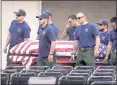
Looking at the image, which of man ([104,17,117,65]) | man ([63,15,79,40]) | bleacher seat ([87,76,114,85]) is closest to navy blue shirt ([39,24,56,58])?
man ([104,17,117,65])

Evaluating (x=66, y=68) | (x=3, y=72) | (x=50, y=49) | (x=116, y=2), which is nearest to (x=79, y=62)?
(x=50, y=49)

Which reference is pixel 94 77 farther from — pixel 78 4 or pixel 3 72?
pixel 78 4

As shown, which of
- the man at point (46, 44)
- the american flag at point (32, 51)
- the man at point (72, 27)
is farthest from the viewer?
the man at point (72, 27)

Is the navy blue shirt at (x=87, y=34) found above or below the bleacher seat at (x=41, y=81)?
above

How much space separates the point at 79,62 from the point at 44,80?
3187mm

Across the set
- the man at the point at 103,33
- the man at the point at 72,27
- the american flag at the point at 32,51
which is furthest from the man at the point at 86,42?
the man at the point at 72,27

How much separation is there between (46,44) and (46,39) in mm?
104

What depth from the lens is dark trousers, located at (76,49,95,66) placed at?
10.2 m

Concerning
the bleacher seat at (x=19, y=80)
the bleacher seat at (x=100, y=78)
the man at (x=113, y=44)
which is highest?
the man at (x=113, y=44)

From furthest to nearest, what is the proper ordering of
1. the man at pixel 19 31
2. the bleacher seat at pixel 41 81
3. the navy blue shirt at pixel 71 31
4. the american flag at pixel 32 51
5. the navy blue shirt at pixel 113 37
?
the navy blue shirt at pixel 71 31 < the man at pixel 19 31 < the navy blue shirt at pixel 113 37 < the american flag at pixel 32 51 < the bleacher seat at pixel 41 81

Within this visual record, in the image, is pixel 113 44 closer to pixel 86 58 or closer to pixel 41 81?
pixel 86 58

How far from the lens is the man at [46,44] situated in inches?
401

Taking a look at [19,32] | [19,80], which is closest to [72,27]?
[19,32]

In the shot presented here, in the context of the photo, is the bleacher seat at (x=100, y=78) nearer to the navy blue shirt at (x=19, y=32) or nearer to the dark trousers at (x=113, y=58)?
the dark trousers at (x=113, y=58)
